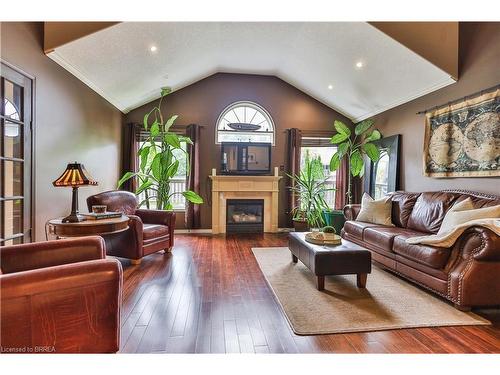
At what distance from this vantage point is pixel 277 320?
226cm

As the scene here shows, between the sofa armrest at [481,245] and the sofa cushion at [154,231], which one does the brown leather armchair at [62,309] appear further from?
the sofa armrest at [481,245]

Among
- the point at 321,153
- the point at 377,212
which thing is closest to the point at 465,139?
the point at 377,212

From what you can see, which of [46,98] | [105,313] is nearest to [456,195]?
[105,313]

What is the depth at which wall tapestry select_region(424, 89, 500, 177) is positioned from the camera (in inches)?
127

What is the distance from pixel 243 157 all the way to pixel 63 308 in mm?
4799

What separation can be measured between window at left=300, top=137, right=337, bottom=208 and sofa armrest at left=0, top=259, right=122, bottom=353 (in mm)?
5251

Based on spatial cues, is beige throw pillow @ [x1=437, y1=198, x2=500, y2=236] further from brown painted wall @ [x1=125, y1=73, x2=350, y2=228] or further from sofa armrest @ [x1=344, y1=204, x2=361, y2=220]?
brown painted wall @ [x1=125, y1=73, x2=350, y2=228]

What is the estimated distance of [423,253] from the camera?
2.78 m

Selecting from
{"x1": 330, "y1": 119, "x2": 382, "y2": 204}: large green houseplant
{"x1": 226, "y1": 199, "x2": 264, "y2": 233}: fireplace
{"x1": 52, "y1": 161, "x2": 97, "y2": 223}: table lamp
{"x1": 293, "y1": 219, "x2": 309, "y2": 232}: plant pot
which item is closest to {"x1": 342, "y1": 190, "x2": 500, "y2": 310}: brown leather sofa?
{"x1": 330, "y1": 119, "x2": 382, "y2": 204}: large green houseplant

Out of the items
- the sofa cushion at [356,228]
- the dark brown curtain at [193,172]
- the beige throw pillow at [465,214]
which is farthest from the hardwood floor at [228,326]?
the dark brown curtain at [193,172]

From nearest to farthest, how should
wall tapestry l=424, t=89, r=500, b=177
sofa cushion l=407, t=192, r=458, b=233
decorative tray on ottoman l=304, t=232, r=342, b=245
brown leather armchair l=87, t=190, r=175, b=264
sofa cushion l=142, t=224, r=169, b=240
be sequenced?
decorative tray on ottoman l=304, t=232, r=342, b=245 < wall tapestry l=424, t=89, r=500, b=177 < sofa cushion l=407, t=192, r=458, b=233 < brown leather armchair l=87, t=190, r=175, b=264 < sofa cushion l=142, t=224, r=169, b=240

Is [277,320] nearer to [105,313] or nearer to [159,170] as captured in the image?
[105,313]

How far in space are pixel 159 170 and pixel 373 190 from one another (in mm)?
4185

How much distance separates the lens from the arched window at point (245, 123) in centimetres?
609
